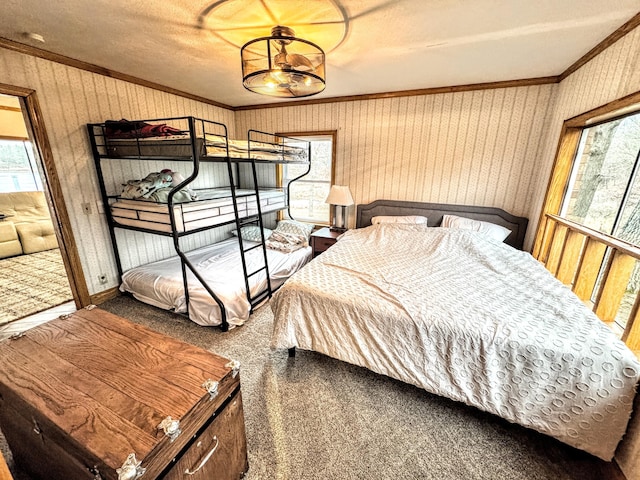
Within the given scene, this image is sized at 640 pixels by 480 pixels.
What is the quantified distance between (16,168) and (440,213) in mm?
7035

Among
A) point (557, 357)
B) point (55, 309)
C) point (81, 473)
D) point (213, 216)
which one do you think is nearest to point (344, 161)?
point (213, 216)

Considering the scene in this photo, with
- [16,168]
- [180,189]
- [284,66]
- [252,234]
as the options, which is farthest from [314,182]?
[16,168]

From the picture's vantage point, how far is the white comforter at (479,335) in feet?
3.86

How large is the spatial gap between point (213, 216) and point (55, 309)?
1.99m

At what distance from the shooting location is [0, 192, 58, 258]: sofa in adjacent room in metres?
3.82

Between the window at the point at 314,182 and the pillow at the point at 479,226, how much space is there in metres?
1.67

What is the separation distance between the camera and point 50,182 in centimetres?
225

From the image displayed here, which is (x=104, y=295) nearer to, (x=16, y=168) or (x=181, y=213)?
(x=181, y=213)

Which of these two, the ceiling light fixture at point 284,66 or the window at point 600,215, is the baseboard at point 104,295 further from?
the window at point 600,215

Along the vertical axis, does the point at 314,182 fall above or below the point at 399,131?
below

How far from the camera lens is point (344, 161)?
3.55 metres

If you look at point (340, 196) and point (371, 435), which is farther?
point (340, 196)

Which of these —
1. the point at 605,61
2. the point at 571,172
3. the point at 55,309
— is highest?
the point at 605,61

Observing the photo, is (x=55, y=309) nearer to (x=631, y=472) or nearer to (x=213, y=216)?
(x=213, y=216)
